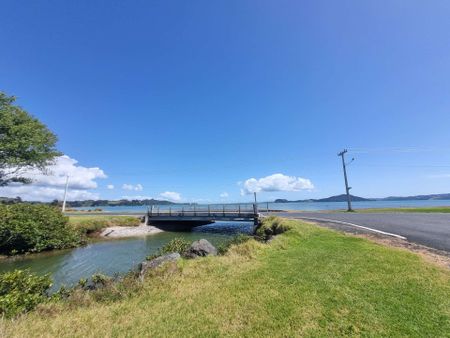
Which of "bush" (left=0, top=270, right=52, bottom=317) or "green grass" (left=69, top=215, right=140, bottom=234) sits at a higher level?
"green grass" (left=69, top=215, right=140, bottom=234)

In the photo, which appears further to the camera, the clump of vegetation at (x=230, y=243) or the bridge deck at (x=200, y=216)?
the bridge deck at (x=200, y=216)

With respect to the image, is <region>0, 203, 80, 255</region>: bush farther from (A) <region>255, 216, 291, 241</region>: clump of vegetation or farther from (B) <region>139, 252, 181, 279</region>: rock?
(A) <region>255, 216, 291, 241</region>: clump of vegetation

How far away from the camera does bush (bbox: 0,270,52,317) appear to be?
5070 mm

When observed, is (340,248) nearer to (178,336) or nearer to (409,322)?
(409,322)

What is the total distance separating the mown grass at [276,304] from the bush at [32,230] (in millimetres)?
15778

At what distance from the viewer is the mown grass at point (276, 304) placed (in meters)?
3.76

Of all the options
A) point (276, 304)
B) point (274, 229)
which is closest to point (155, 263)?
point (276, 304)

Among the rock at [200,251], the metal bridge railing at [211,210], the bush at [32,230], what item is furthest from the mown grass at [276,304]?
the metal bridge railing at [211,210]

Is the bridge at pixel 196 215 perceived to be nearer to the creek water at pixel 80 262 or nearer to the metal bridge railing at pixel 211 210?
the metal bridge railing at pixel 211 210

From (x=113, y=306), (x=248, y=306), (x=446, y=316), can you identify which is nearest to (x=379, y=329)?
(x=446, y=316)

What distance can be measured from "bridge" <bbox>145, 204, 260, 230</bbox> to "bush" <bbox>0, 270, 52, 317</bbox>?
22008mm

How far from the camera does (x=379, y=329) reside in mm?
3543

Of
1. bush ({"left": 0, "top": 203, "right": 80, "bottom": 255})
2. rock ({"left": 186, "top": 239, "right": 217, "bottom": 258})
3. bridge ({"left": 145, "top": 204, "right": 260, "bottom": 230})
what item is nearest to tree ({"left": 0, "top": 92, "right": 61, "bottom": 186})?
bush ({"left": 0, "top": 203, "right": 80, "bottom": 255})

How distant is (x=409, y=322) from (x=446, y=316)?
71cm
